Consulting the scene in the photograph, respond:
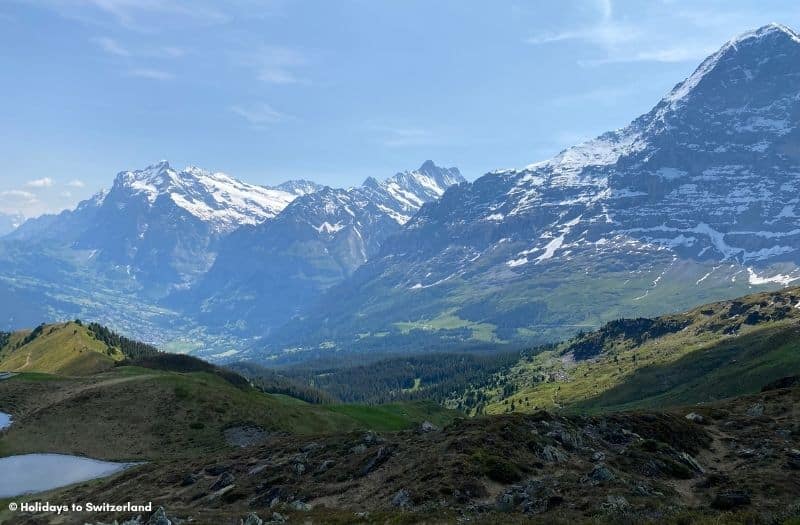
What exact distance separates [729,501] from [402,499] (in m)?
21.9

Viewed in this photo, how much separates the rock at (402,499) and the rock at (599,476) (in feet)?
43.8

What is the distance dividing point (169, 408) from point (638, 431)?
275 ft

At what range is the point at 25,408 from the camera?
114 m

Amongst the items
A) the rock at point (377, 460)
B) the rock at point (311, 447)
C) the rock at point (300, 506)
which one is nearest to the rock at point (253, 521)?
the rock at point (300, 506)

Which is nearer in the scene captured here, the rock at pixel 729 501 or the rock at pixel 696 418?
the rock at pixel 729 501

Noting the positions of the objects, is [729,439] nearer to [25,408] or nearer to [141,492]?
[141,492]

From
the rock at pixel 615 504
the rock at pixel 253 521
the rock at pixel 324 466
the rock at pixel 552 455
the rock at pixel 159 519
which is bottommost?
the rock at pixel 615 504

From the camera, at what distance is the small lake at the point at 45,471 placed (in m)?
77.2

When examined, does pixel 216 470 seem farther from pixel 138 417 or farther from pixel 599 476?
pixel 138 417

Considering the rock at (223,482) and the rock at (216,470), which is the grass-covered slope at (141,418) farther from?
the rock at (223,482)

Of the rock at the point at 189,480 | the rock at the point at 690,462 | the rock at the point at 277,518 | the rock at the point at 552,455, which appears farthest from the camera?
the rock at the point at 189,480

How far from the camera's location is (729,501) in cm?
3731

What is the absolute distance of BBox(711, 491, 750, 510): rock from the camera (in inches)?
1459

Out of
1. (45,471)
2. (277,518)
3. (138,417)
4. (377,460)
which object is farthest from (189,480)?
(138,417)
